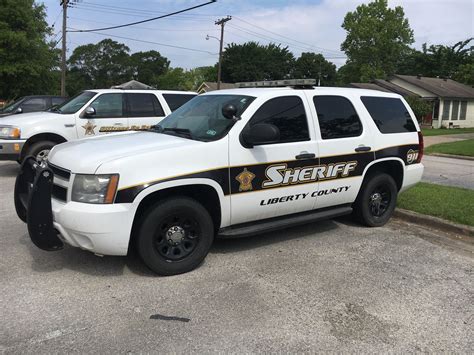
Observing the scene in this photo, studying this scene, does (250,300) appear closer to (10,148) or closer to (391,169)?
(391,169)

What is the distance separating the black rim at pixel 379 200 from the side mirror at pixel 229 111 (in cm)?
246

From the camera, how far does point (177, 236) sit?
4.29m

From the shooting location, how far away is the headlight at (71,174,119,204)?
3.87 meters

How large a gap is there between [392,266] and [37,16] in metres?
36.2

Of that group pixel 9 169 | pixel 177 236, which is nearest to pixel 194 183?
pixel 177 236

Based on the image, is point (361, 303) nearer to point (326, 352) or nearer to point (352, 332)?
point (352, 332)

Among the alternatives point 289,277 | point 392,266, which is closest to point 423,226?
point 392,266

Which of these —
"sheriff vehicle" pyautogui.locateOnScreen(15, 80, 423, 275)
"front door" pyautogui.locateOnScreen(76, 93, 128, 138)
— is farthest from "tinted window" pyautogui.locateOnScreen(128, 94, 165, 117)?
"sheriff vehicle" pyautogui.locateOnScreen(15, 80, 423, 275)

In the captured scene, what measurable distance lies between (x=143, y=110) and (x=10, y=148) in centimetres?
277

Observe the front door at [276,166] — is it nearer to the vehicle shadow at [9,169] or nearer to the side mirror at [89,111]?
the side mirror at [89,111]

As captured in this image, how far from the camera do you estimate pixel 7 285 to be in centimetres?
400

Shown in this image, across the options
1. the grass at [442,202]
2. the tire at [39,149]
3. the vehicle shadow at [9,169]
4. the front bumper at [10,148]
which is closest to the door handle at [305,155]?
the grass at [442,202]

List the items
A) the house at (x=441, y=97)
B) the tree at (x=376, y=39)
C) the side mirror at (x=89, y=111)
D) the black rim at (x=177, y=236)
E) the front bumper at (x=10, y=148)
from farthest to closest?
the tree at (x=376, y=39) < the house at (x=441, y=97) < the side mirror at (x=89, y=111) < the front bumper at (x=10, y=148) < the black rim at (x=177, y=236)

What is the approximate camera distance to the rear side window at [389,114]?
5902 mm
